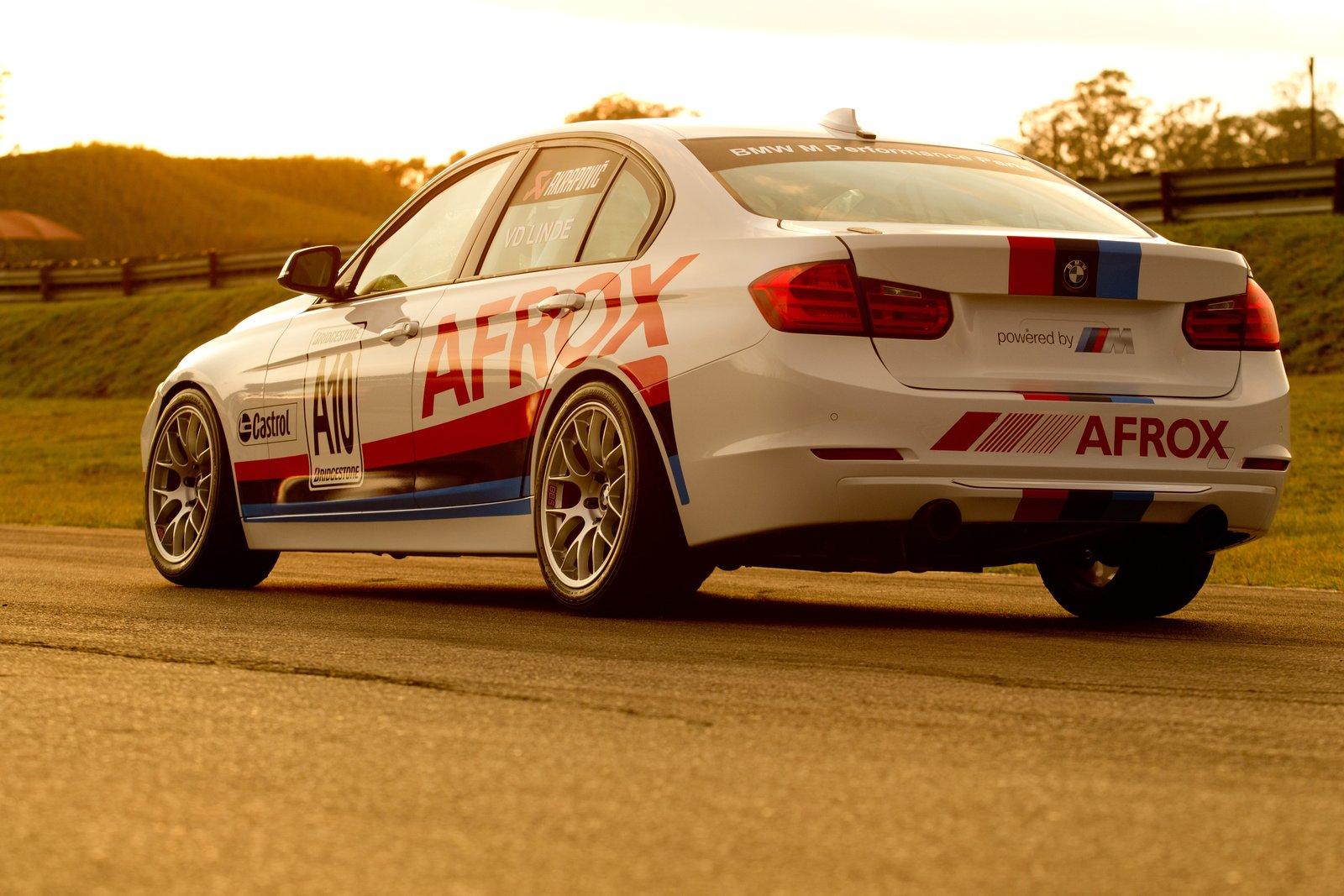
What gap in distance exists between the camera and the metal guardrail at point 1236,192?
2347 centimetres

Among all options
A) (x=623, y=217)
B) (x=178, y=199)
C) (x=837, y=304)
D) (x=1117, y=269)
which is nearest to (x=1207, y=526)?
(x=1117, y=269)

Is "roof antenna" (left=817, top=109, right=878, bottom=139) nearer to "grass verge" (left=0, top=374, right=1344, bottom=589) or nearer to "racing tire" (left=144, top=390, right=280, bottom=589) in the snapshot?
"racing tire" (left=144, top=390, right=280, bottom=589)

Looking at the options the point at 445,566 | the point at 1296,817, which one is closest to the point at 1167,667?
the point at 1296,817

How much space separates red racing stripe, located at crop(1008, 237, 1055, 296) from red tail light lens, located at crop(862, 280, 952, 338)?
8.4 inches

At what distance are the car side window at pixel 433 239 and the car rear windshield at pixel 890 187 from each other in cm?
111

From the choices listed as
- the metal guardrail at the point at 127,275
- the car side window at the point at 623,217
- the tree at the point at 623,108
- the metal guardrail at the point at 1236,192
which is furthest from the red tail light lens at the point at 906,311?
the tree at the point at 623,108

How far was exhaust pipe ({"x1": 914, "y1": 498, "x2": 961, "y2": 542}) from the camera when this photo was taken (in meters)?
5.75

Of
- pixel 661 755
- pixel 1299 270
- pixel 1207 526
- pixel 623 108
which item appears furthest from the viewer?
pixel 623 108

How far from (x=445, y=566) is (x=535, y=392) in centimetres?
347

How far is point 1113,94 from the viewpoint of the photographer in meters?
107

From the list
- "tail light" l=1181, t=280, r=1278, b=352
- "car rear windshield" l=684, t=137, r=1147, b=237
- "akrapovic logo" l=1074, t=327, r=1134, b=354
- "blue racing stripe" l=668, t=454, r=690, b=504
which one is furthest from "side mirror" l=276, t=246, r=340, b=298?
"tail light" l=1181, t=280, r=1278, b=352

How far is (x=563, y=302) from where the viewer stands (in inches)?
255

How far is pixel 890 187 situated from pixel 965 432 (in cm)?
106

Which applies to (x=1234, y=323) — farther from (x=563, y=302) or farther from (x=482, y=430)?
(x=482, y=430)
